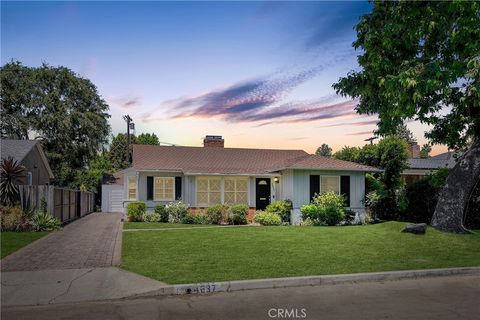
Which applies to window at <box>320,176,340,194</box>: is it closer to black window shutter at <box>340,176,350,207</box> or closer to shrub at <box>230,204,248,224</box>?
black window shutter at <box>340,176,350,207</box>

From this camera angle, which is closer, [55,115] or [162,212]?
[162,212]

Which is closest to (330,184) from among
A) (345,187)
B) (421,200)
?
(345,187)

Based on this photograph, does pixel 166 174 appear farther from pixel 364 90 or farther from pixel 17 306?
pixel 17 306

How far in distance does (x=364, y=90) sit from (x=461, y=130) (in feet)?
17.6

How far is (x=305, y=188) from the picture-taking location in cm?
2336

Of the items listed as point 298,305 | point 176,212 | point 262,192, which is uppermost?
point 262,192

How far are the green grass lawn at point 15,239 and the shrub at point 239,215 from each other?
9.17 m

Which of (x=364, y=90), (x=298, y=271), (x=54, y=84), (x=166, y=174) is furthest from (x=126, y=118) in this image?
(x=298, y=271)

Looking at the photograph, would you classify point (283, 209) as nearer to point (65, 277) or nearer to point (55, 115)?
point (65, 277)

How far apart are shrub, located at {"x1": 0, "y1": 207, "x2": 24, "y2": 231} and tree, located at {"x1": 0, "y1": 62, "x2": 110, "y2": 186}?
28.1 m

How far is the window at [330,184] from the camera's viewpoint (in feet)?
77.9

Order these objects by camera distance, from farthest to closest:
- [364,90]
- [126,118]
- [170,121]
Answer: [126,118], [170,121], [364,90]

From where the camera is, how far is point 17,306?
22.2 ft

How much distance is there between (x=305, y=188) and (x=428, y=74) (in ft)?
39.4
